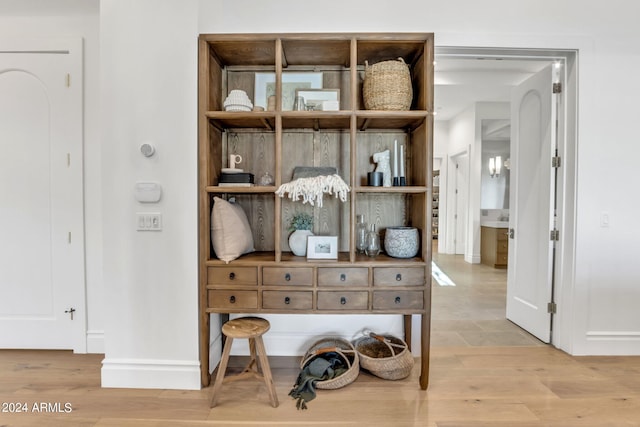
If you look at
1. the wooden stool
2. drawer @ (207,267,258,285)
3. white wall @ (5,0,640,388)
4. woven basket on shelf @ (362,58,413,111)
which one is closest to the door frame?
white wall @ (5,0,640,388)

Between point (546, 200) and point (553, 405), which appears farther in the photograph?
point (546, 200)

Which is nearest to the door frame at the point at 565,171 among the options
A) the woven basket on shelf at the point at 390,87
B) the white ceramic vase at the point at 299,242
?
the woven basket on shelf at the point at 390,87

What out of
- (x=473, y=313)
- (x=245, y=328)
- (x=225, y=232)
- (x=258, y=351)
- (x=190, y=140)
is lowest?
(x=473, y=313)

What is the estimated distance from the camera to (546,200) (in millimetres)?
2746

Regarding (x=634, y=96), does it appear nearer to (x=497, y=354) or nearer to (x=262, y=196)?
(x=497, y=354)

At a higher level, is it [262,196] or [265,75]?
[265,75]

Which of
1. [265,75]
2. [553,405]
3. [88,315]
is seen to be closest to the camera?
[553,405]

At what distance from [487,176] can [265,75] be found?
579 cm

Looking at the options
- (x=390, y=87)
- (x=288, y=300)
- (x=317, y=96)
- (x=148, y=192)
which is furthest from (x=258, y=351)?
(x=390, y=87)

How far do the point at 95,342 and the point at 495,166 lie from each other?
6.95 metres

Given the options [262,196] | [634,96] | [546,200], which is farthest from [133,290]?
[634,96]

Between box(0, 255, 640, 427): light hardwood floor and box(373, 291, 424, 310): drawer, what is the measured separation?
54cm

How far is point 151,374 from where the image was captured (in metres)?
2.08

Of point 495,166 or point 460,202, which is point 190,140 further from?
point 460,202
